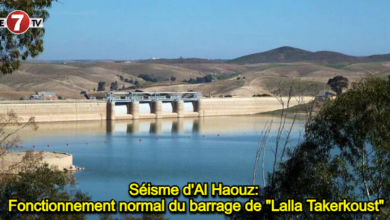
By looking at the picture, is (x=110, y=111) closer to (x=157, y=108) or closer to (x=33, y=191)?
(x=157, y=108)

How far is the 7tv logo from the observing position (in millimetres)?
11977

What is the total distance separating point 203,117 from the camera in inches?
2719

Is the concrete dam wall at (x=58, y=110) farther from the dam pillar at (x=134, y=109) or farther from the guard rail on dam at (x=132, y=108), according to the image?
the dam pillar at (x=134, y=109)

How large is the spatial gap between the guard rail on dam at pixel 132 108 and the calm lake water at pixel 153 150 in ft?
5.95

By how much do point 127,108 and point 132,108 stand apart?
2.93ft

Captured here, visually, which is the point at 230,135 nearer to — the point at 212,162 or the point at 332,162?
the point at 212,162

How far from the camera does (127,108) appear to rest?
210ft

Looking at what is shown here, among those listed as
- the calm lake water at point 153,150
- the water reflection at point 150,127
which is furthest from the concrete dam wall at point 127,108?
the calm lake water at point 153,150

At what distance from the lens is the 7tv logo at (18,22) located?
12.0 meters

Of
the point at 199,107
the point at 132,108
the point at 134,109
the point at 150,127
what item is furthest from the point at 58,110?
the point at 199,107

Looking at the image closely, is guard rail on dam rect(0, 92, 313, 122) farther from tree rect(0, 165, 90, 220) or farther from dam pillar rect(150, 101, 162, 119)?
tree rect(0, 165, 90, 220)

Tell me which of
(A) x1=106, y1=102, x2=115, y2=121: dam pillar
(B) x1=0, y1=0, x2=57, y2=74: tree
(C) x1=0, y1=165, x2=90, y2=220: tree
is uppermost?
(B) x1=0, y1=0, x2=57, y2=74: tree

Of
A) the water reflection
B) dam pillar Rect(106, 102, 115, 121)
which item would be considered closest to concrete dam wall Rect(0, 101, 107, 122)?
dam pillar Rect(106, 102, 115, 121)

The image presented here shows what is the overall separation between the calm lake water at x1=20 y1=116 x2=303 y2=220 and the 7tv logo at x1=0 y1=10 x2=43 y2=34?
5331mm
